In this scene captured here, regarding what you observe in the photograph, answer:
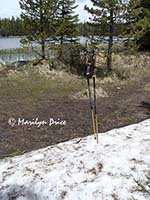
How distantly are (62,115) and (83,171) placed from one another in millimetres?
6117

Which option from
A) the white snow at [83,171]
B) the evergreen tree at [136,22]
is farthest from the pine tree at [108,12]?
the white snow at [83,171]

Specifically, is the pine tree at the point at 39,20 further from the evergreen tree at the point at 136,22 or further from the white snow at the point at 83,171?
the white snow at the point at 83,171

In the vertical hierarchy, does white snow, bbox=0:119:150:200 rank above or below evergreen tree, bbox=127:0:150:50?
below

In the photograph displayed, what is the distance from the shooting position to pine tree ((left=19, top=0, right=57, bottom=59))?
14609 mm

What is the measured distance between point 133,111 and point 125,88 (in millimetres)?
3383

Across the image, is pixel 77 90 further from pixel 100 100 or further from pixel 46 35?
pixel 46 35

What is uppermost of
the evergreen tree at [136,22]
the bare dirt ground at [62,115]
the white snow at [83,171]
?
the evergreen tree at [136,22]

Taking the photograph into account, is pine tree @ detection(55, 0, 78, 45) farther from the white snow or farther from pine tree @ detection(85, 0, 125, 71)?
the white snow

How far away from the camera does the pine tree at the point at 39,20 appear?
14.6 m

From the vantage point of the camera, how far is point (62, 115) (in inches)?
352

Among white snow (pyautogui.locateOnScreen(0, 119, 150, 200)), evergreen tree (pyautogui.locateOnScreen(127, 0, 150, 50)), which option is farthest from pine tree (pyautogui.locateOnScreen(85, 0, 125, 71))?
white snow (pyautogui.locateOnScreen(0, 119, 150, 200))

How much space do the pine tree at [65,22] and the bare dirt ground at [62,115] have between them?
467cm

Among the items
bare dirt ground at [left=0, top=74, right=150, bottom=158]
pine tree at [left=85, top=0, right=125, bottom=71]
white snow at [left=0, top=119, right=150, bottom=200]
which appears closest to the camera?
white snow at [left=0, top=119, right=150, bottom=200]

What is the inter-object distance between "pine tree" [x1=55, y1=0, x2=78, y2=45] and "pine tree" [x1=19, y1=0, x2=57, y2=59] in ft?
1.48
